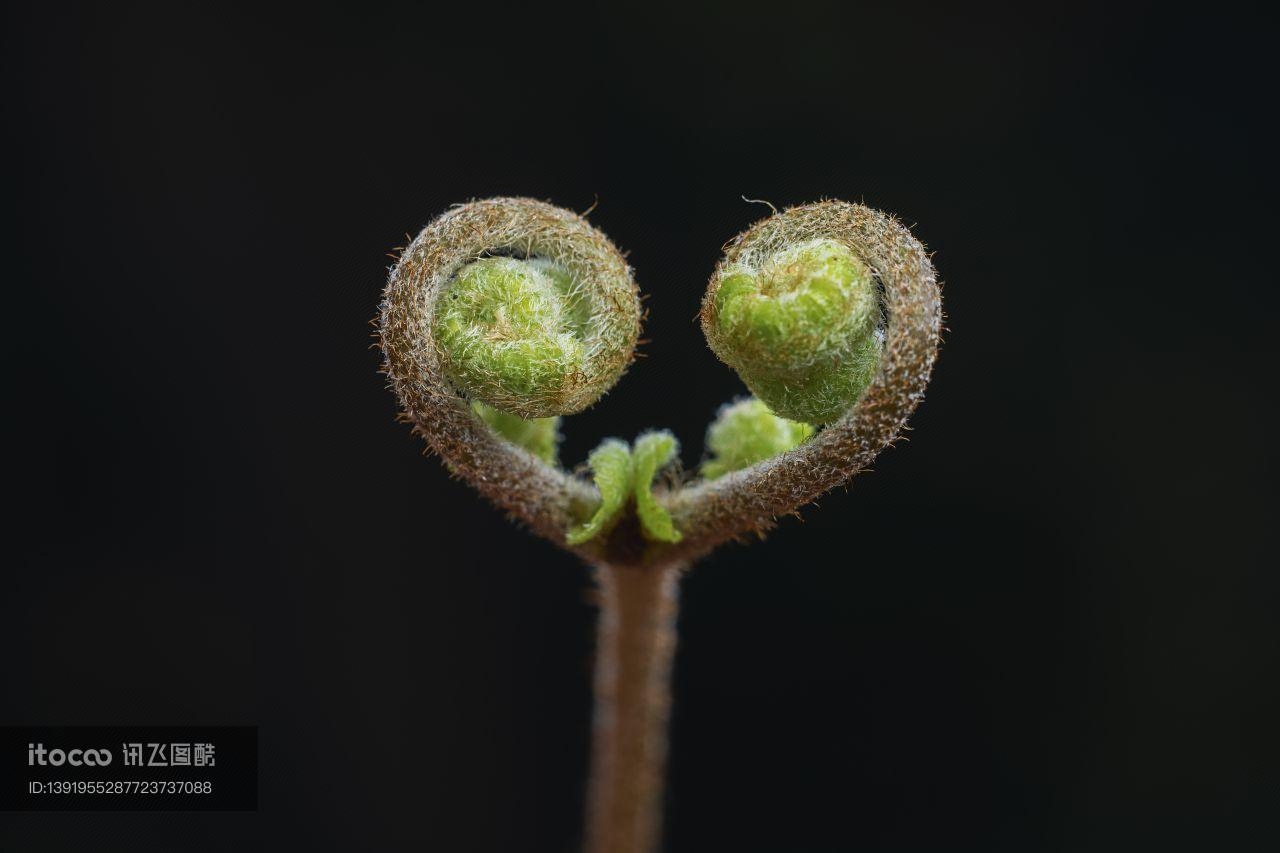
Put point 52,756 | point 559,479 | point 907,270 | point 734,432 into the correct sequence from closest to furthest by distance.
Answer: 1. point 907,270
2. point 559,479
3. point 734,432
4. point 52,756

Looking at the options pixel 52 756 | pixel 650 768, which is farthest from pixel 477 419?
pixel 52 756

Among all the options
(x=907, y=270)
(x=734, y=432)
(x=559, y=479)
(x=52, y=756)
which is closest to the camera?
(x=907, y=270)

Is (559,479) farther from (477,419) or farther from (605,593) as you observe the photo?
(605,593)

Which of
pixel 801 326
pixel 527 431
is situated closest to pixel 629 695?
pixel 527 431

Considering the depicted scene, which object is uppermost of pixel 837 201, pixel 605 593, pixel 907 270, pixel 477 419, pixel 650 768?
pixel 837 201

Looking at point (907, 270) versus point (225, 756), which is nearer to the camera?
point (907, 270)

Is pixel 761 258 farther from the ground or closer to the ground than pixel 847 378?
farther from the ground

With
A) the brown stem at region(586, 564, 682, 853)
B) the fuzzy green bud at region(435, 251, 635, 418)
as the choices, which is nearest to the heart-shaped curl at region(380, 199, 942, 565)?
the fuzzy green bud at region(435, 251, 635, 418)
